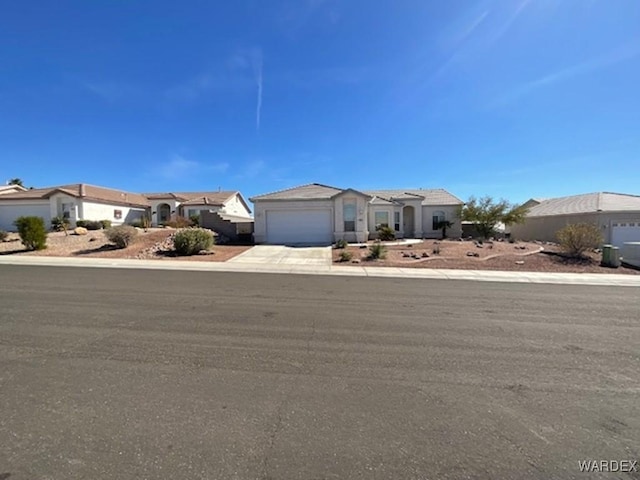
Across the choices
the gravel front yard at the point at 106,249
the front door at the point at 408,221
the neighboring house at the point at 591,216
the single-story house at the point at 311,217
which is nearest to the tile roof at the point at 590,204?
the neighboring house at the point at 591,216

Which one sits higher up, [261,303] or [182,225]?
[182,225]

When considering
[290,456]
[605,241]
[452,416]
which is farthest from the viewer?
[605,241]

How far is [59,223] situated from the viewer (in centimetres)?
2869

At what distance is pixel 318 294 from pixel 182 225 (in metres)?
23.8

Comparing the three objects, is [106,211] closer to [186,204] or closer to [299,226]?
[186,204]

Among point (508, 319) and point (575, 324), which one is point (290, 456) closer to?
point (508, 319)

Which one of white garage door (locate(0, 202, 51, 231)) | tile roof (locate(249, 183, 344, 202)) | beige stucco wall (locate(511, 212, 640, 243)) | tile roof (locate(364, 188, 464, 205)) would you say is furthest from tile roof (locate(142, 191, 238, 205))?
beige stucco wall (locate(511, 212, 640, 243))

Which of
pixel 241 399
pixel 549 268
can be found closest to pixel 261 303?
pixel 241 399

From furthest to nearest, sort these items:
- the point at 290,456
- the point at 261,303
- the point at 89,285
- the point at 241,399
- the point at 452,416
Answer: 1. the point at 89,285
2. the point at 261,303
3. the point at 241,399
4. the point at 452,416
5. the point at 290,456

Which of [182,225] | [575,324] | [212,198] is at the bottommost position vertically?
[575,324]

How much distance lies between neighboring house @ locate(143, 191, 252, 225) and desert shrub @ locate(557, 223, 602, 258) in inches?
1366

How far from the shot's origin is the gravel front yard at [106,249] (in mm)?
17828

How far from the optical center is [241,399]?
137 inches

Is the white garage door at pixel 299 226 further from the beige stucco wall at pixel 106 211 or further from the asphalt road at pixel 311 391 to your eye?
the beige stucco wall at pixel 106 211
